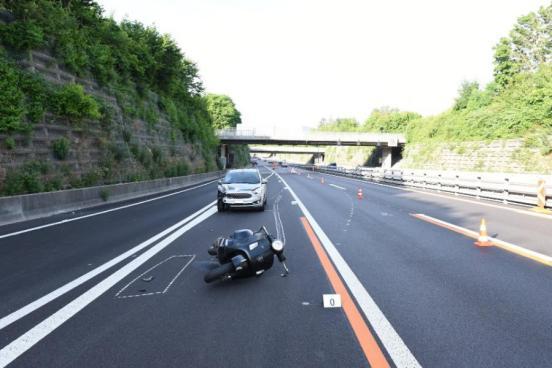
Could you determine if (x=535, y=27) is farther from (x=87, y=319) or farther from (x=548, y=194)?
(x=87, y=319)

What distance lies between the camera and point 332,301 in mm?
4613

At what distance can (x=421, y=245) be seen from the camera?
26.7 ft

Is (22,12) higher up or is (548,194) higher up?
(22,12)

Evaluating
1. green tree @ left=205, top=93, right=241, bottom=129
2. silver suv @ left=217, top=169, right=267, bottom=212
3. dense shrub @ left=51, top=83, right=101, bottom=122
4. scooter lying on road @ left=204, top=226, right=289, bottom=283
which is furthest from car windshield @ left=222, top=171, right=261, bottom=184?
green tree @ left=205, top=93, right=241, bottom=129

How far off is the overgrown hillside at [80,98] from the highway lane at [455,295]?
12613 millimetres

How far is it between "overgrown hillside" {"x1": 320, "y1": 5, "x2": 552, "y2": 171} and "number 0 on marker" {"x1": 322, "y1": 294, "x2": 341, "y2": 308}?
115 feet

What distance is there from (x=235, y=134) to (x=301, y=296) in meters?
64.7

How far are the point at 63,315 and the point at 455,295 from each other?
4.76m

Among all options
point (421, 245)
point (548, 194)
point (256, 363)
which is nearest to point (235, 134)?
point (548, 194)

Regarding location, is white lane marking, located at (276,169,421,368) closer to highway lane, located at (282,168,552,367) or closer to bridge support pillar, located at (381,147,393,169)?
highway lane, located at (282,168,552,367)

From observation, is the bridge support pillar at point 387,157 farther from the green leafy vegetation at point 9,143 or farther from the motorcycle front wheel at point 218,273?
the motorcycle front wheel at point 218,273

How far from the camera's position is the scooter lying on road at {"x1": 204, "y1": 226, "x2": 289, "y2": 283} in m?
5.26

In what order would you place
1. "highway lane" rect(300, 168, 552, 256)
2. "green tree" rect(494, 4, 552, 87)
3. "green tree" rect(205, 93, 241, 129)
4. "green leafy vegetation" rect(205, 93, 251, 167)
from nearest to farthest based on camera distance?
"highway lane" rect(300, 168, 552, 256)
"green tree" rect(494, 4, 552, 87)
"green leafy vegetation" rect(205, 93, 251, 167)
"green tree" rect(205, 93, 241, 129)

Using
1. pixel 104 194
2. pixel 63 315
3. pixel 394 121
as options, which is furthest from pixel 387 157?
pixel 63 315
